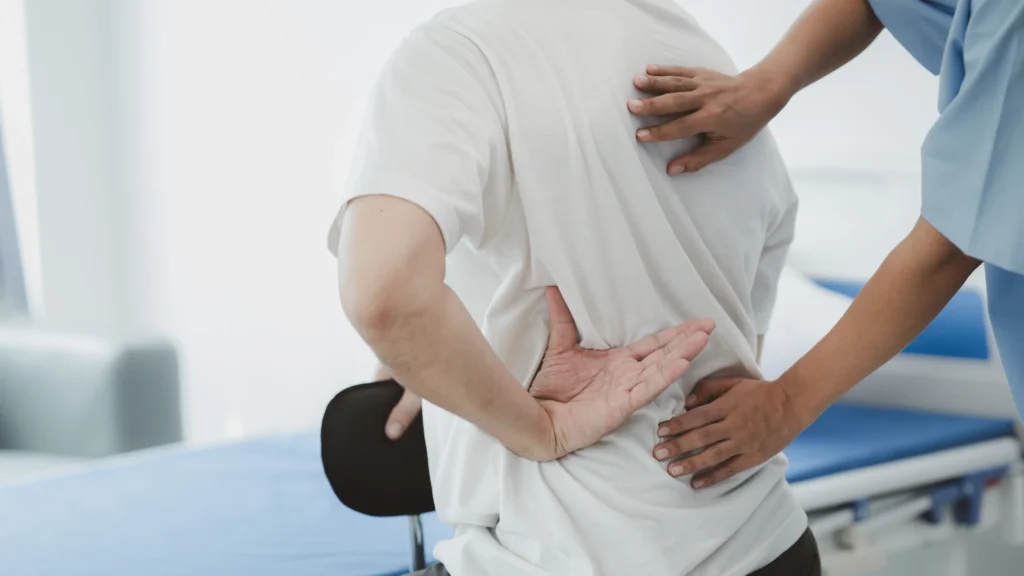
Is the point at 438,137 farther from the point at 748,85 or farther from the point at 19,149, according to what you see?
the point at 19,149

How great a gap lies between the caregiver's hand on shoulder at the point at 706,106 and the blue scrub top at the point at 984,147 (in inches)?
7.8

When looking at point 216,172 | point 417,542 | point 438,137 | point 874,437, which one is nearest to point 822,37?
point 438,137

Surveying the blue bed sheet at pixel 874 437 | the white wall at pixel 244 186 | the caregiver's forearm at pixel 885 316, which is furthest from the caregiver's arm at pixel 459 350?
the white wall at pixel 244 186

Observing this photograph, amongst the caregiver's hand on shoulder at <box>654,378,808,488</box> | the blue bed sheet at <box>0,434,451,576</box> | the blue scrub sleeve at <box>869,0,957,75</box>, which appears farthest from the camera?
the blue bed sheet at <box>0,434,451,576</box>

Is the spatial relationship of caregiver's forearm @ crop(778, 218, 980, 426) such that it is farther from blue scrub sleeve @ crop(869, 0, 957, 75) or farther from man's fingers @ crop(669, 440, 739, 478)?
blue scrub sleeve @ crop(869, 0, 957, 75)

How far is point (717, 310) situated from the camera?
104 centimetres

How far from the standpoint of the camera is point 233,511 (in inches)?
80.7

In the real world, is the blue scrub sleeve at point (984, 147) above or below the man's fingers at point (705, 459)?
above

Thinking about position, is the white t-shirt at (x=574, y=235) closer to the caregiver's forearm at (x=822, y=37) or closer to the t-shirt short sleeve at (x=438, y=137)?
the t-shirt short sleeve at (x=438, y=137)

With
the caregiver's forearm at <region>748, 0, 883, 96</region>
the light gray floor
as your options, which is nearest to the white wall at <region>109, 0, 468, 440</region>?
the light gray floor

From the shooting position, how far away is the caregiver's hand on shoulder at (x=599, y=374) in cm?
98

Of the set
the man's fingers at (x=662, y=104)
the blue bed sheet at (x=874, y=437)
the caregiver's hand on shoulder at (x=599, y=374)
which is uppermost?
the man's fingers at (x=662, y=104)

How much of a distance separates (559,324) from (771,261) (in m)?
0.37

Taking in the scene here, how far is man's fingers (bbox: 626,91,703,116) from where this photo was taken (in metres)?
A: 0.96
